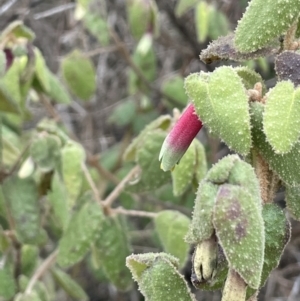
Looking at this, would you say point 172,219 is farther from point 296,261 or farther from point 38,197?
point 296,261

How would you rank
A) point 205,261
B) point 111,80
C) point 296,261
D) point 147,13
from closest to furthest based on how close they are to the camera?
point 205,261
point 147,13
point 296,261
point 111,80

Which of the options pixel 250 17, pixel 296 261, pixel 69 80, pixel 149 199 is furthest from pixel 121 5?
pixel 250 17

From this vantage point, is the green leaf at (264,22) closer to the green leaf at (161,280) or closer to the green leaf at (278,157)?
the green leaf at (278,157)

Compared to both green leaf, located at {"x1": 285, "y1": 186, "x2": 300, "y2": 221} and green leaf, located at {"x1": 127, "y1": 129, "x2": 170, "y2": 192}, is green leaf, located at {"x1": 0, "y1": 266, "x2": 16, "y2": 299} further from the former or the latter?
green leaf, located at {"x1": 285, "y1": 186, "x2": 300, "y2": 221}

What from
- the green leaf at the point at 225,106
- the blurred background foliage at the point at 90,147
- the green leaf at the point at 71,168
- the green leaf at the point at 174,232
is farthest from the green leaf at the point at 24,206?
the green leaf at the point at 225,106

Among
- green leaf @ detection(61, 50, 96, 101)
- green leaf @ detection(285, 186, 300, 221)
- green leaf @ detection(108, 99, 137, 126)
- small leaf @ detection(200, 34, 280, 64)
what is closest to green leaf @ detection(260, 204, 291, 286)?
green leaf @ detection(285, 186, 300, 221)

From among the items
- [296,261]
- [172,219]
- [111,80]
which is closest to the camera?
[172,219]

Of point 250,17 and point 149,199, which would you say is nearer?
point 250,17
